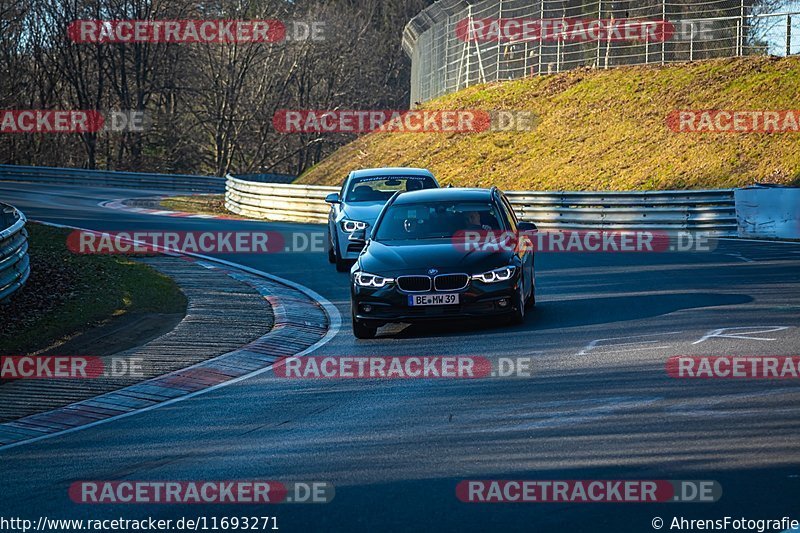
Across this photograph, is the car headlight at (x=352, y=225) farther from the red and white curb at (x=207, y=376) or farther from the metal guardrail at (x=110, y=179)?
the metal guardrail at (x=110, y=179)

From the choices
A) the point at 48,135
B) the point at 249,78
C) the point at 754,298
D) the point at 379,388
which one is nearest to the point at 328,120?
the point at 249,78

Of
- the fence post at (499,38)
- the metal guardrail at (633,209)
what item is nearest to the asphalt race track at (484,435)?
the metal guardrail at (633,209)

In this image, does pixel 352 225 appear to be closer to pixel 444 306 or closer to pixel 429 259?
pixel 429 259

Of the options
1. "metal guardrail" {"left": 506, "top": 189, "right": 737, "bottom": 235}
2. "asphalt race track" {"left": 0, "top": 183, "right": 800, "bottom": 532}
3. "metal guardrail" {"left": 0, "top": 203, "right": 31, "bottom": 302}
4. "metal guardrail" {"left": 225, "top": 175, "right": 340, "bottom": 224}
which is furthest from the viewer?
"metal guardrail" {"left": 225, "top": 175, "right": 340, "bottom": 224}

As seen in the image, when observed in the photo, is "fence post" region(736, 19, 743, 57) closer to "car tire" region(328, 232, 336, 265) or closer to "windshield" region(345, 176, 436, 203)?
"windshield" region(345, 176, 436, 203)

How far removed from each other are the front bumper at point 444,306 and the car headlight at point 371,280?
0.15 ft

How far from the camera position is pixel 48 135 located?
66.3m

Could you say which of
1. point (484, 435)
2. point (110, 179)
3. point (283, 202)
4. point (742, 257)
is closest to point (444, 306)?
point (484, 435)

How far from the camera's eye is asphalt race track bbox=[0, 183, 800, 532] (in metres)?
6.19

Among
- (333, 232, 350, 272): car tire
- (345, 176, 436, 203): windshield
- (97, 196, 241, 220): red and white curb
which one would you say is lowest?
(333, 232, 350, 272): car tire

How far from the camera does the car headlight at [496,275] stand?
1251cm

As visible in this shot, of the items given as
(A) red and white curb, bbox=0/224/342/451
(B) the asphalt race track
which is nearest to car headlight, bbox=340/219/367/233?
(A) red and white curb, bbox=0/224/342/451

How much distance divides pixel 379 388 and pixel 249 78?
58.1 metres

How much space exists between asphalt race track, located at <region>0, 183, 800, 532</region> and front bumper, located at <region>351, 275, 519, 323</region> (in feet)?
0.88
